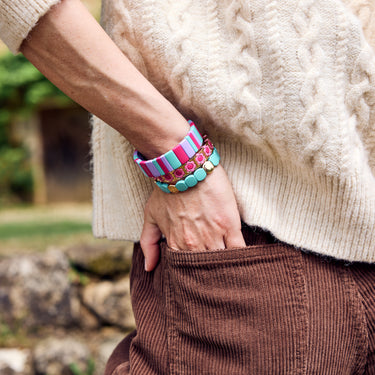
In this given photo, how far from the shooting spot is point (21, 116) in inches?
396

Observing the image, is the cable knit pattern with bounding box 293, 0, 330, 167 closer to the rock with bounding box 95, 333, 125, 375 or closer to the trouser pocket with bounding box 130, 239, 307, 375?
the trouser pocket with bounding box 130, 239, 307, 375

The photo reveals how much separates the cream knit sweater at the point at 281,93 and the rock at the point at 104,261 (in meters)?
2.47

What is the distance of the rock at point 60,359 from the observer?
302 cm

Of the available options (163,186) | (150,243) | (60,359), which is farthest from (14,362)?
(163,186)

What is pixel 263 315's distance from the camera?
802mm

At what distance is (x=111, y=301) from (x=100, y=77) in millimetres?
2666

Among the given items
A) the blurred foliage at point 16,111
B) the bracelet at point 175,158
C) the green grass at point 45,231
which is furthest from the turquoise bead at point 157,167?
the blurred foliage at point 16,111

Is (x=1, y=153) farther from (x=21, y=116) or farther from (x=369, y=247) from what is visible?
(x=369, y=247)

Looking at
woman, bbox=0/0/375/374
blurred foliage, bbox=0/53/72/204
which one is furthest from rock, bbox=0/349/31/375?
blurred foliage, bbox=0/53/72/204

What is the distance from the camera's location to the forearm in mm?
751

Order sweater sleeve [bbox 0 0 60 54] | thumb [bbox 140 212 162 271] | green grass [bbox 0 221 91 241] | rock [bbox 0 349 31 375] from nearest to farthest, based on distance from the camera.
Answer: sweater sleeve [bbox 0 0 60 54] → thumb [bbox 140 212 162 271] → rock [bbox 0 349 31 375] → green grass [bbox 0 221 91 241]

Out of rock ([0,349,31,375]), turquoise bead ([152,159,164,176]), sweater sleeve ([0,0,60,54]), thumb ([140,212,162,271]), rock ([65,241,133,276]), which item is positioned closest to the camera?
sweater sleeve ([0,0,60,54])

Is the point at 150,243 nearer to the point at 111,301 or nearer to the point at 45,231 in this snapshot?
the point at 111,301

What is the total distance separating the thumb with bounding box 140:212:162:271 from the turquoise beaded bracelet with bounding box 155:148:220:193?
0.36 feet
